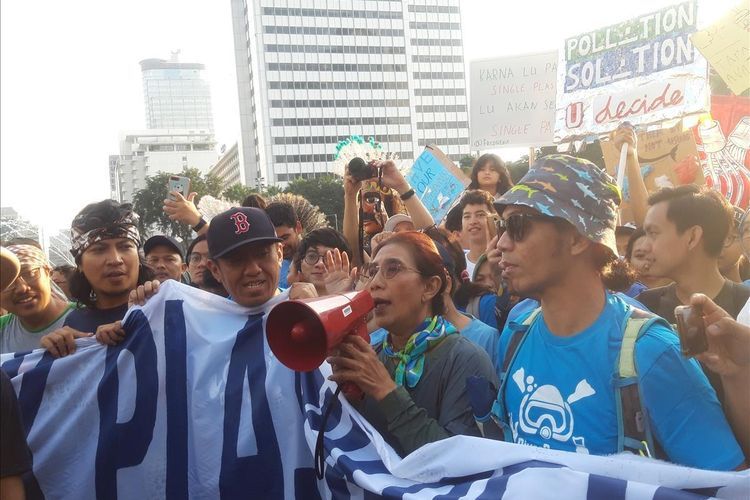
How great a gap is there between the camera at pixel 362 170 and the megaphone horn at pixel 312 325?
239 cm

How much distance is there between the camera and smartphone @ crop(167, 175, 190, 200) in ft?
14.8

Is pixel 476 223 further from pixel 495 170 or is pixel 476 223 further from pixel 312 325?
pixel 312 325

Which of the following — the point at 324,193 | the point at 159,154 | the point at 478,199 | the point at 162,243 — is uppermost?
the point at 159,154

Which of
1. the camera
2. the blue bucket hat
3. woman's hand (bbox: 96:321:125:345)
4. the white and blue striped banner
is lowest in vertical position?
the white and blue striped banner

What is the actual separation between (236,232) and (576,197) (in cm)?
141

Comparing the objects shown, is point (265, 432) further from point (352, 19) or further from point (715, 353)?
point (352, 19)

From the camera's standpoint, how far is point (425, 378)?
2174mm

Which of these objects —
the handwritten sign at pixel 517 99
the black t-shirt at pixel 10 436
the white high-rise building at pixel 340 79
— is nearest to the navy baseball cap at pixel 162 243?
the black t-shirt at pixel 10 436

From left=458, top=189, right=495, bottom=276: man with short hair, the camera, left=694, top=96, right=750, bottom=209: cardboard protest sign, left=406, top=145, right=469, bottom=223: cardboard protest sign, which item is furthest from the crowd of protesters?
left=406, top=145, right=469, bottom=223: cardboard protest sign

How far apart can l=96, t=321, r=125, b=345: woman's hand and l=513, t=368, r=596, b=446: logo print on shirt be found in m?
1.60

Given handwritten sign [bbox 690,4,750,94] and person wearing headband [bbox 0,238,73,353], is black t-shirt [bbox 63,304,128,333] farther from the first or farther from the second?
handwritten sign [bbox 690,4,750,94]

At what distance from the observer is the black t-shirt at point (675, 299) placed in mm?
2578

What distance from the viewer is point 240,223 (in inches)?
105

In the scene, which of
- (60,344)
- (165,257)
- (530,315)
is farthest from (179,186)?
(530,315)
